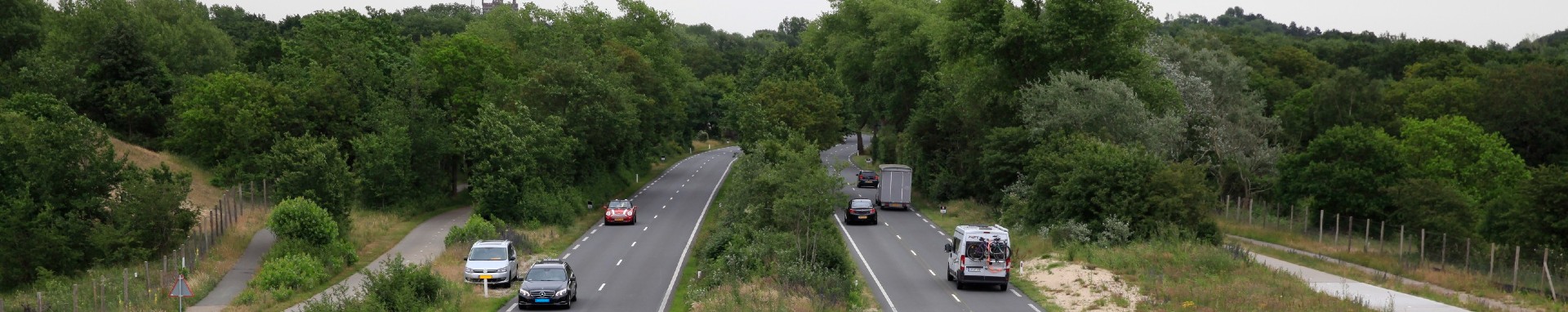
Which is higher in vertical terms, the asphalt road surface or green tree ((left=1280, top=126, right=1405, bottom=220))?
green tree ((left=1280, top=126, right=1405, bottom=220))

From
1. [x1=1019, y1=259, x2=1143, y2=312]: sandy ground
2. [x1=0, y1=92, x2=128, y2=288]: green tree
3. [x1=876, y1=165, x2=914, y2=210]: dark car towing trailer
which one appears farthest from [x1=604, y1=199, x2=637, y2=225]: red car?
[x1=1019, y1=259, x2=1143, y2=312]: sandy ground

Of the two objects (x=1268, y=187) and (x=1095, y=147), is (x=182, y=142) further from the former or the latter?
(x=1268, y=187)

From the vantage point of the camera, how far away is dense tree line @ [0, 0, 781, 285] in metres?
44.8

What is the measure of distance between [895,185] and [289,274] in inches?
1432

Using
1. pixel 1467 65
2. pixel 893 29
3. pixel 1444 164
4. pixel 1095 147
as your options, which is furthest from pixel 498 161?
pixel 1467 65

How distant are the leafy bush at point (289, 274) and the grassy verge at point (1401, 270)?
3305 cm

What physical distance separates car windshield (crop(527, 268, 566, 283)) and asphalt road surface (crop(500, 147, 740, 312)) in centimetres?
95

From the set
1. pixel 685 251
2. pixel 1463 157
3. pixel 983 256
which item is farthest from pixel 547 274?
pixel 1463 157

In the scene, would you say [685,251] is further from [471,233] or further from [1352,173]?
[1352,173]

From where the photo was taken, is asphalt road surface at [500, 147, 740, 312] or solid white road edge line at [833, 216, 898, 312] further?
asphalt road surface at [500, 147, 740, 312]

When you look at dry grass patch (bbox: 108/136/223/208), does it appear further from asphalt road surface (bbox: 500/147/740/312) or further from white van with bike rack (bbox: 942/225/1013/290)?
white van with bike rack (bbox: 942/225/1013/290)

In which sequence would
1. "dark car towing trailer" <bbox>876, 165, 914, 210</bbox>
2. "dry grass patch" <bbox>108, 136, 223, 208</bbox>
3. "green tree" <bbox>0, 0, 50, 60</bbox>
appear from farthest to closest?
1. "green tree" <bbox>0, 0, 50, 60</bbox>
2. "dark car towing trailer" <bbox>876, 165, 914, 210</bbox>
3. "dry grass patch" <bbox>108, 136, 223, 208</bbox>

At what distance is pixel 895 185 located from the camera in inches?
2581

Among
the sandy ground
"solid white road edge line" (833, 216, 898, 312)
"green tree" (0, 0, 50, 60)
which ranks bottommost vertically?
"solid white road edge line" (833, 216, 898, 312)
